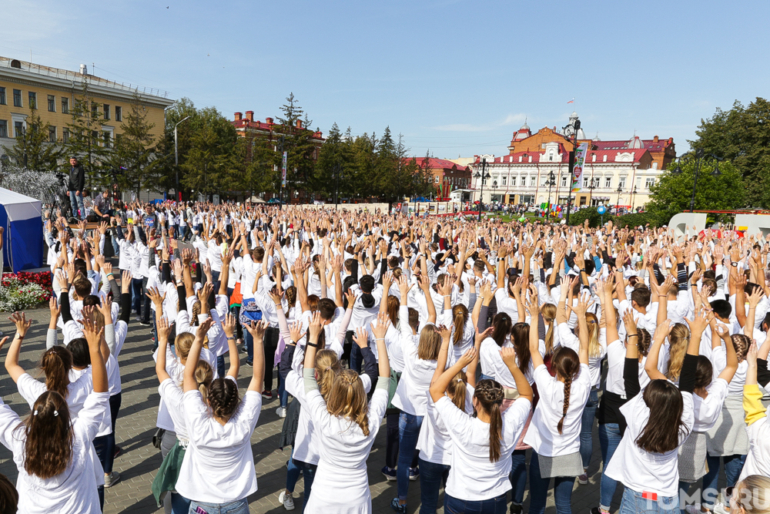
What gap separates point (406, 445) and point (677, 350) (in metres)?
2.71

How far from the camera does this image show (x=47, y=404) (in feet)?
8.99

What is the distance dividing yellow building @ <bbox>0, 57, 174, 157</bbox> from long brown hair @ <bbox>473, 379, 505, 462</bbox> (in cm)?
4817

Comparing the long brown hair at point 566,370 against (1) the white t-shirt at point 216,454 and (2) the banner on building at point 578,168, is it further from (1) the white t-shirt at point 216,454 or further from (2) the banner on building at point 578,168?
(2) the banner on building at point 578,168

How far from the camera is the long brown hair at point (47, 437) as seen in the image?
2.73 m

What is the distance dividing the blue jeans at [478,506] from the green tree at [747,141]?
51.4m

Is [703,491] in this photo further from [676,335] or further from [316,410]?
[316,410]

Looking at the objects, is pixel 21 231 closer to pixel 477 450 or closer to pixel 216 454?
pixel 216 454

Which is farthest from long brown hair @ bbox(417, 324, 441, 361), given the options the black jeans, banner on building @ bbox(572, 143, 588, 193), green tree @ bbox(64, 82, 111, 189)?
green tree @ bbox(64, 82, 111, 189)

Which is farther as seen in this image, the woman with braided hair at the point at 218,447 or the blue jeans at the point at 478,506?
the blue jeans at the point at 478,506

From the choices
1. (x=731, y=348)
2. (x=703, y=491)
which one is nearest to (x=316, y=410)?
(x=731, y=348)

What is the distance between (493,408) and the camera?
10.7 feet

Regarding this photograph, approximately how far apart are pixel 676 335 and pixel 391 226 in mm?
14049

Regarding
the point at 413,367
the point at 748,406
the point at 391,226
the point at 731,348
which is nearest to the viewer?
the point at 748,406

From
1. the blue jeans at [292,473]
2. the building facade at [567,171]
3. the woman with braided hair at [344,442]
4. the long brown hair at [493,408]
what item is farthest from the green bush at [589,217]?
the building facade at [567,171]
